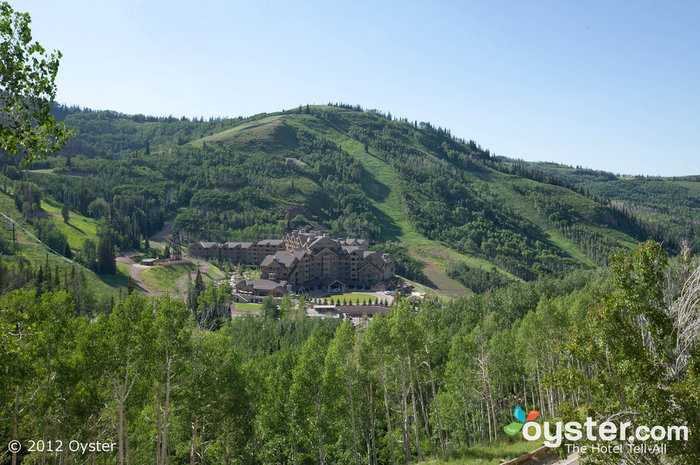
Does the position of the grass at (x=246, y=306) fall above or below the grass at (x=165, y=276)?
below

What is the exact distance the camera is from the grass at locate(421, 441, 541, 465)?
26359 millimetres

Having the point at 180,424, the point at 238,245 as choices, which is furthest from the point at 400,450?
the point at 238,245

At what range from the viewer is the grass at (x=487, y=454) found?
26.4 m

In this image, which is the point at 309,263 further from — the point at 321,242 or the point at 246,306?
the point at 246,306

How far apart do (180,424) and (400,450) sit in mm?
21866

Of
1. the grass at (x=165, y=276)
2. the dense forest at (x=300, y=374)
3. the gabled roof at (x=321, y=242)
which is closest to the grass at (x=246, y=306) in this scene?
the grass at (x=165, y=276)

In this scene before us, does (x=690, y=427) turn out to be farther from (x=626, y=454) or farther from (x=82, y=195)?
(x=82, y=195)

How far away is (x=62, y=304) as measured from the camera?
25234mm

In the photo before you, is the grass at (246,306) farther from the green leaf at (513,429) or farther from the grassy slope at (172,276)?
the green leaf at (513,429)

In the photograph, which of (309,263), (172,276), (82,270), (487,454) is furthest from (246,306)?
(487,454)

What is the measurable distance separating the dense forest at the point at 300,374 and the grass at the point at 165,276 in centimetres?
8834

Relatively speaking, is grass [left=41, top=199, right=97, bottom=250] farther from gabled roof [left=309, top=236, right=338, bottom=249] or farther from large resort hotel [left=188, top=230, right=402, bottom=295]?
gabled roof [left=309, top=236, right=338, bottom=249]

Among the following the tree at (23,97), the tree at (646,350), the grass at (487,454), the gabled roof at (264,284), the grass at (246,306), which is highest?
the tree at (23,97)

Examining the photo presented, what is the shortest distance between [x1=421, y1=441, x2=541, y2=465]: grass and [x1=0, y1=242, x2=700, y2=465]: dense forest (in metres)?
4.25
